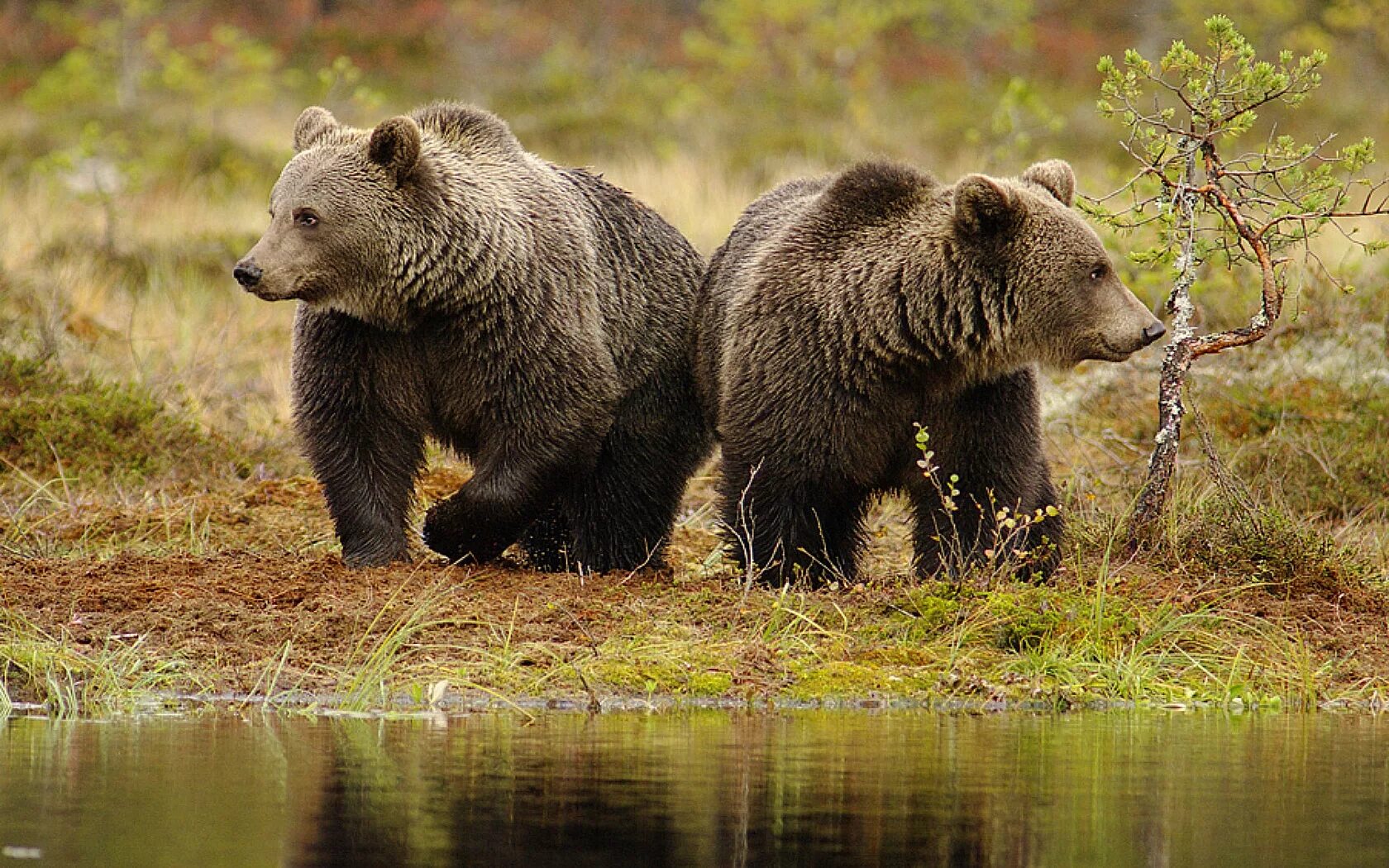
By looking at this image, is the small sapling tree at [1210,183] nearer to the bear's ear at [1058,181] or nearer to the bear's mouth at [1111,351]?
the bear's ear at [1058,181]

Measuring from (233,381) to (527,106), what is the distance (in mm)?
15864

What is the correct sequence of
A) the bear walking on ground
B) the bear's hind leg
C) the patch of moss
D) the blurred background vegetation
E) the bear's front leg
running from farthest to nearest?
the blurred background vegetation
the patch of moss
the bear's hind leg
the bear's front leg
the bear walking on ground

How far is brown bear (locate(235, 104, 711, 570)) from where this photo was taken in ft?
30.8

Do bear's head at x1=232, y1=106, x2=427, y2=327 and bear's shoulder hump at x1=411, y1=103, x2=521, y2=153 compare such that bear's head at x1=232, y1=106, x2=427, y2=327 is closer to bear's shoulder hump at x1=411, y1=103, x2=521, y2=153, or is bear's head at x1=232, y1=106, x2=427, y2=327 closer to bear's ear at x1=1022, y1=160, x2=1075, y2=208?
bear's shoulder hump at x1=411, y1=103, x2=521, y2=153

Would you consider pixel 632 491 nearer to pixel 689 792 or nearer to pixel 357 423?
pixel 357 423

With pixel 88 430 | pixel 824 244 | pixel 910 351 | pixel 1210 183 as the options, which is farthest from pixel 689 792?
pixel 88 430

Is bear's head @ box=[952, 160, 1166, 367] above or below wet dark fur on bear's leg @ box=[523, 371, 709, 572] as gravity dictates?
above

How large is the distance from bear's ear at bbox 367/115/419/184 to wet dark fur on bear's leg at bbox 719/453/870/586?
6.73 ft

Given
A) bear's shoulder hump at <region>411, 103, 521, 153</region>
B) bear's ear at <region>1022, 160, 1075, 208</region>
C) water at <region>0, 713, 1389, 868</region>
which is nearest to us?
water at <region>0, 713, 1389, 868</region>

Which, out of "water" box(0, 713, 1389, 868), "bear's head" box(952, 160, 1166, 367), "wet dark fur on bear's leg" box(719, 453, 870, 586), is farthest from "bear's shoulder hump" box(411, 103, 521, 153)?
"water" box(0, 713, 1389, 868)

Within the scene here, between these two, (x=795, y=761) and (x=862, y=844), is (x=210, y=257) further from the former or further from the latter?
(x=862, y=844)

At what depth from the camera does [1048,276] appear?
29.8 ft

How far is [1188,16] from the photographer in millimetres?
30891

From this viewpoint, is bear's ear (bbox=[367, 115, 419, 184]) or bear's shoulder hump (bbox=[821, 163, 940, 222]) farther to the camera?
bear's shoulder hump (bbox=[821, 163, 940, 222])
